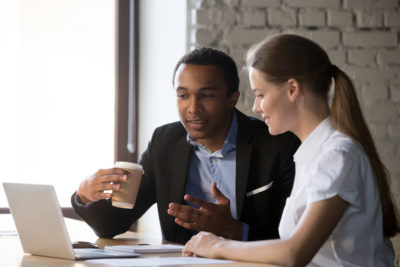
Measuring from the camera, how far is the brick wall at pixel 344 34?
121 inches

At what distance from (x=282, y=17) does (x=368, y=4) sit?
0.42 m

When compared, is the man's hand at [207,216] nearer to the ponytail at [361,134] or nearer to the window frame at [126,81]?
the ponytail at [361,134]

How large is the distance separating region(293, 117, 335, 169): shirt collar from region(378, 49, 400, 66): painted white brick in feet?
5.31

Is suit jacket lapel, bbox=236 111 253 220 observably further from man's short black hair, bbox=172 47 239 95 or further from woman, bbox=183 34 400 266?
woman, bbox=183 34 400 266

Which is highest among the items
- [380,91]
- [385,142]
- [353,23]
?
[353,23]

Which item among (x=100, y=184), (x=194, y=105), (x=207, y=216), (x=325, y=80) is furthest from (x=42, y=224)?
(x=194, y=105)

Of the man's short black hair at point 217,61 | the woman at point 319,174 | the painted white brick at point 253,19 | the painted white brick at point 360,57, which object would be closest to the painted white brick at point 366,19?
the painted white brick at point 360,57

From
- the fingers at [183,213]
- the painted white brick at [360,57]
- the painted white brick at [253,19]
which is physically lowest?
the fingers at [183,213]

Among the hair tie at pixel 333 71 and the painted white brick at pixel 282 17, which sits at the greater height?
the painted white brick at pixel 282 17

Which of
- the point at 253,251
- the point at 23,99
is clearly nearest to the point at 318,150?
the point at 253,251

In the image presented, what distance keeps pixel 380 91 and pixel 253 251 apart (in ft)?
6.38

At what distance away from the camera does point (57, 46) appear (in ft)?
10.8

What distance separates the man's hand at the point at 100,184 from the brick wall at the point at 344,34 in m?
1.23

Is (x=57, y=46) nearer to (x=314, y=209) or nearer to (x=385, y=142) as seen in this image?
(x=385, y=142)
